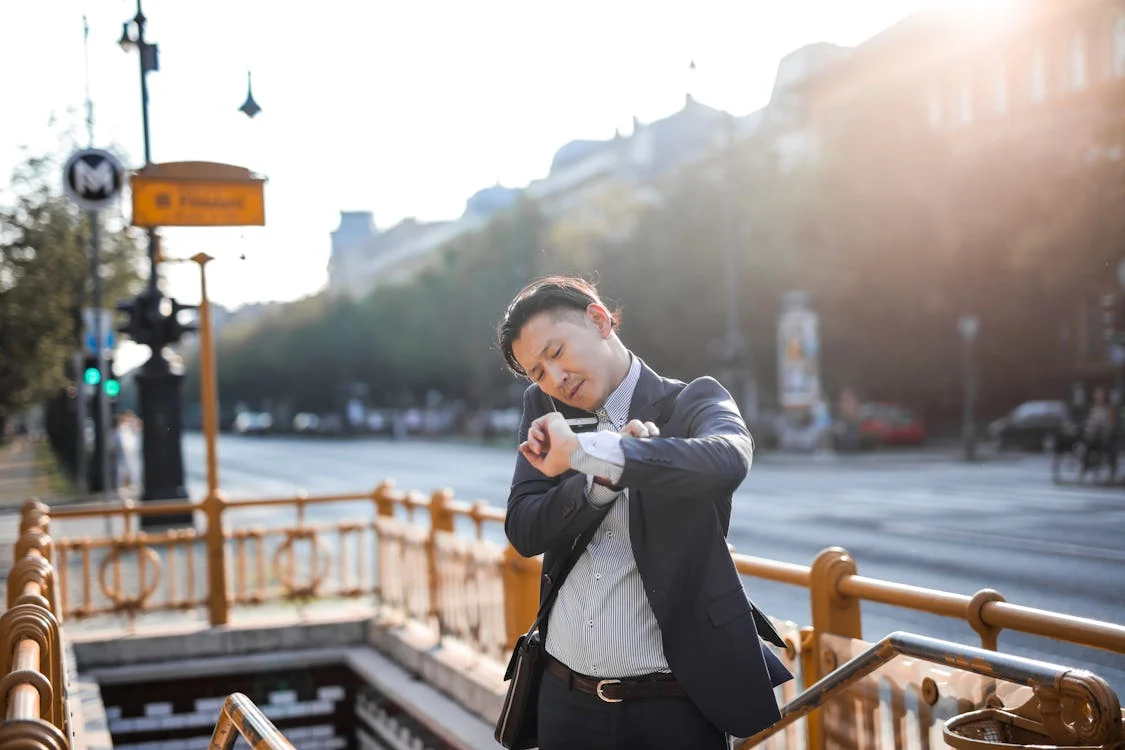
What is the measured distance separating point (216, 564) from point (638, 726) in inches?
304

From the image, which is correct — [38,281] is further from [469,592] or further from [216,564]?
[469,592]

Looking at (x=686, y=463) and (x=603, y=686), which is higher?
(x=686, y=463)

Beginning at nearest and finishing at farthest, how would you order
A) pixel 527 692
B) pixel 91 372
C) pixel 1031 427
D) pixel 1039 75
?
pixel 527 692 < pixel 91 372 < pixel 1031 427 < pixel 1039 75

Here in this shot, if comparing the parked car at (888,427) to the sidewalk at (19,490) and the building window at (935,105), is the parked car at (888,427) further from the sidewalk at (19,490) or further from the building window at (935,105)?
the sidewalk at (19,490)

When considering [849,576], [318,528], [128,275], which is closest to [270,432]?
[128,275]

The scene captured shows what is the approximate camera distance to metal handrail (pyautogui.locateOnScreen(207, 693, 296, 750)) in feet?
8.77

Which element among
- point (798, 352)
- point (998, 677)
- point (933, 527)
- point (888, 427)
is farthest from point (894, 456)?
point (998, 677)

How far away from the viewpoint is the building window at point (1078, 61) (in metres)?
39.1

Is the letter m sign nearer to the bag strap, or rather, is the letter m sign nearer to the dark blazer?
the bag strap

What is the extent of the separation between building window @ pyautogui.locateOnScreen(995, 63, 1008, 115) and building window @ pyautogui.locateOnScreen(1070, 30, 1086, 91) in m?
4.70

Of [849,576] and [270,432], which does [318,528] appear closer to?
[849,576]

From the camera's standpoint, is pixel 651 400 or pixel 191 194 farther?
pixel 191 194

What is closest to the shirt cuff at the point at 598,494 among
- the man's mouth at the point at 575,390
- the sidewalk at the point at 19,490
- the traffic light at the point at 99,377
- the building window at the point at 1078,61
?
the man's mouth at the point at 575,390

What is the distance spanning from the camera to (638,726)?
8.89 ft
